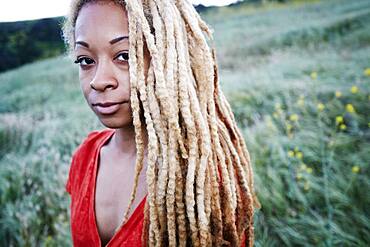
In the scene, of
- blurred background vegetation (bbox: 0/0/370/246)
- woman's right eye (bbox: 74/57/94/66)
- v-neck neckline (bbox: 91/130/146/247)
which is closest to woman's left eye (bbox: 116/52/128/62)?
woman's right eye (bbox: 74/57/94/66)

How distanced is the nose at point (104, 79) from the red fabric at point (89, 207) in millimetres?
364

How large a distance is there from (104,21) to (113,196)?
61cm

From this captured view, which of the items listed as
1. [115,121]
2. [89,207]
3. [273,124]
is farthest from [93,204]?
[273,124]

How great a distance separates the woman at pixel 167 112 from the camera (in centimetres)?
102

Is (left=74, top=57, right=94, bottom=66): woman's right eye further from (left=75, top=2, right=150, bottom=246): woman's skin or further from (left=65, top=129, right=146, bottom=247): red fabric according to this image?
(left=65, top=129, right=146, bottom=247): red fabric

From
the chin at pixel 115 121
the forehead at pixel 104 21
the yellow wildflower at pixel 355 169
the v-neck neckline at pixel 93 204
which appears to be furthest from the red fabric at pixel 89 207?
the yellow wildflower at pixel 355 169

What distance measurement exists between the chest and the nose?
0.33m

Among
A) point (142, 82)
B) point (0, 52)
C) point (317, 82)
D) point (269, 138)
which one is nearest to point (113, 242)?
point (142, 82)

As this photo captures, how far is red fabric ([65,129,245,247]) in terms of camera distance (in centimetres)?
113

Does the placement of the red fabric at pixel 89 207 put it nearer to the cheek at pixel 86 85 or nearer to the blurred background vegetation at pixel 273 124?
the cheek at pixel 86 85

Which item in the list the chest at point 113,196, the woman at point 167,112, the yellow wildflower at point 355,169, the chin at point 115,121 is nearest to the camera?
the woman at point 167,112

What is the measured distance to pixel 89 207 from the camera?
1.31 m

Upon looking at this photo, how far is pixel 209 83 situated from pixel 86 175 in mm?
631

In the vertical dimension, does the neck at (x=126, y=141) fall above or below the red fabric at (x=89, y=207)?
above
